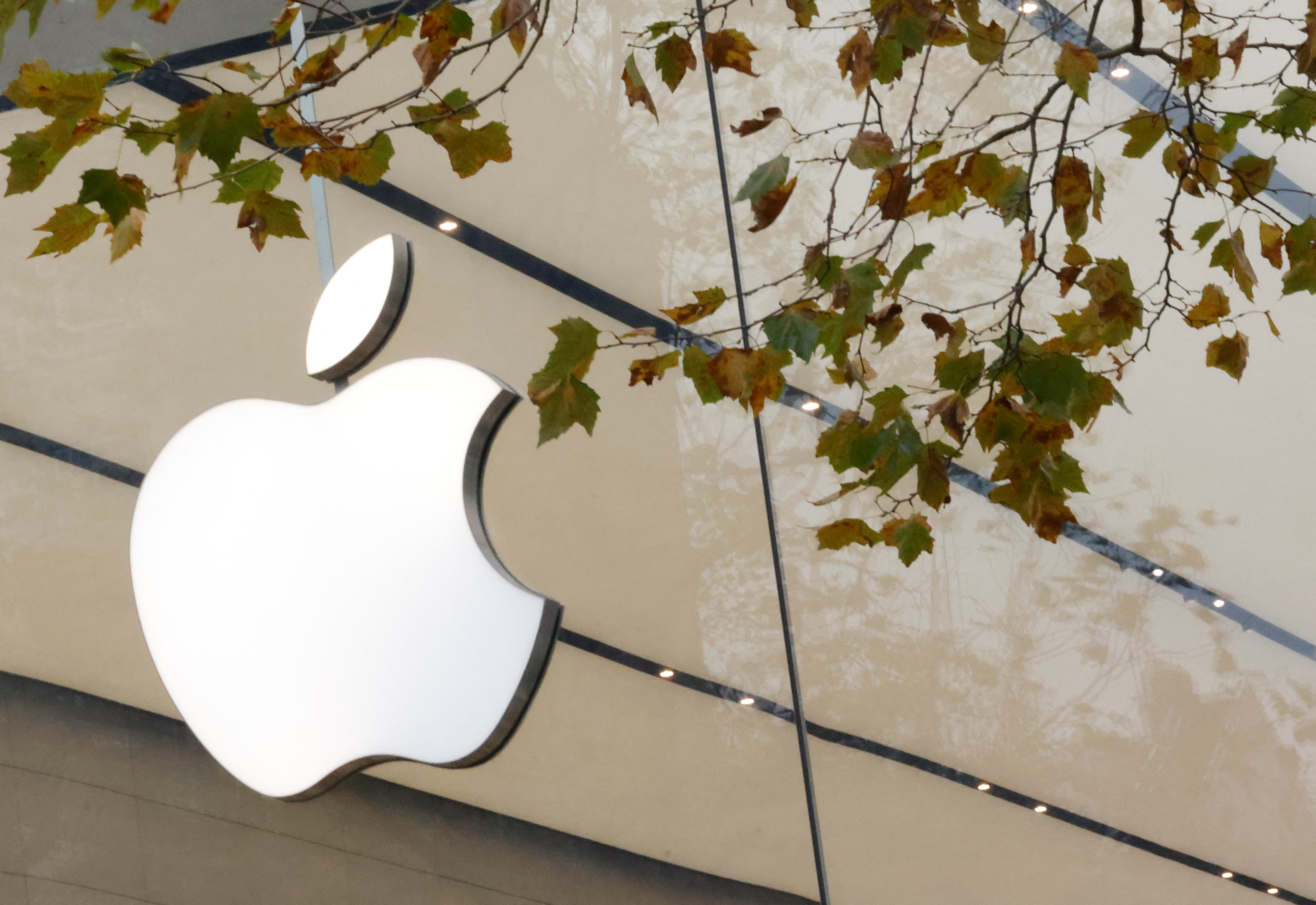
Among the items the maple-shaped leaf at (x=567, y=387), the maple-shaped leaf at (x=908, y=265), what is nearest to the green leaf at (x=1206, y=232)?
the maple-shaped leaf at (x=908, y=265)

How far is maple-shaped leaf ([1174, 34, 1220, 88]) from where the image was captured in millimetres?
1626

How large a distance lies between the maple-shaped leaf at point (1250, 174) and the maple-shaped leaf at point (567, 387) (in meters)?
1.02

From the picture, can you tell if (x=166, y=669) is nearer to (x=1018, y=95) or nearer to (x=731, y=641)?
(x=731, y=641)

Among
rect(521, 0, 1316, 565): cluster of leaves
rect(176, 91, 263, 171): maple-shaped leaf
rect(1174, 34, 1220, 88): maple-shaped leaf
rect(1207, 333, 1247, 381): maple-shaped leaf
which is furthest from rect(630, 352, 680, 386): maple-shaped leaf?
rect(1207, 333, 1247, 381): maple-shaped leaf

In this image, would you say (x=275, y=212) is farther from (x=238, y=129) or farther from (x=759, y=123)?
(x=759, y=123)

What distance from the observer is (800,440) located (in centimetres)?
241

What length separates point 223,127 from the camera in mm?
1219

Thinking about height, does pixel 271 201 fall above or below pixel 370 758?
above

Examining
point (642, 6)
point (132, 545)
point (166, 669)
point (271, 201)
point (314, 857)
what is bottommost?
point (314, 857)

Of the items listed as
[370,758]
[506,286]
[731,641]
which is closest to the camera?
[370,758]

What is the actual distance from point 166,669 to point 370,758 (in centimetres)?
46

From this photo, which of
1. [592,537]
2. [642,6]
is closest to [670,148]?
[642,6]

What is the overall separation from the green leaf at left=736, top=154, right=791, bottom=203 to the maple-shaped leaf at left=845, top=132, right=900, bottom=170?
116mm

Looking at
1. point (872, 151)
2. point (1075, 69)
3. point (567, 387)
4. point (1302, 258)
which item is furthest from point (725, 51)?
point (1302, 258)
